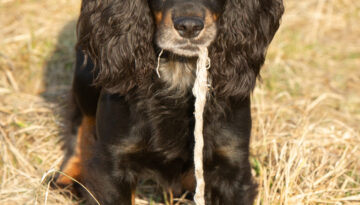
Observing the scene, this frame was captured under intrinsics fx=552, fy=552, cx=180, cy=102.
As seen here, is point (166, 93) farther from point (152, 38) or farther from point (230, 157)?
point (230, 157)

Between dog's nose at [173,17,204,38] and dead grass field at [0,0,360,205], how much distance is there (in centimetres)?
89

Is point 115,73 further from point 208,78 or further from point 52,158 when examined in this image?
point 52,158

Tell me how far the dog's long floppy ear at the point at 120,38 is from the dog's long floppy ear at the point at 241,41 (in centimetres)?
34

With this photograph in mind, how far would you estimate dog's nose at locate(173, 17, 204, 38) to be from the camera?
94.2 inches

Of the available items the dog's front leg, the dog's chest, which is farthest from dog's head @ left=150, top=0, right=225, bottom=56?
the dog's front leg

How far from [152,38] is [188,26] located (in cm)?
34

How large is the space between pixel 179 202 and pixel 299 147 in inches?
30.4

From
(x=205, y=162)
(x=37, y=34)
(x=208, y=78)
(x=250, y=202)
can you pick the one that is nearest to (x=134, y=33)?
(x=208, y=78)

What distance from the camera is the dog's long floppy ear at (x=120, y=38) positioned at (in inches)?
103

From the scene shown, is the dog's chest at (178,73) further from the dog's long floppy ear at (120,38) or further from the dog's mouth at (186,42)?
the dog's mouth at (186,42)

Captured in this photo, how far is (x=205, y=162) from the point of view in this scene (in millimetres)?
2736

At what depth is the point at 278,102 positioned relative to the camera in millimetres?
4465

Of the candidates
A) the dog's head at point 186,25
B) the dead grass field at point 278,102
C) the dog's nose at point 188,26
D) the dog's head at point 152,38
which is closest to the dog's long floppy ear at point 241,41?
the dog's head at point 152,38

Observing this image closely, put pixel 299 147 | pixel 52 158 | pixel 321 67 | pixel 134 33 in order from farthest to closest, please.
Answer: pixel 321 67
pixel 52 158
pixel 299 147
pixel 134 33
